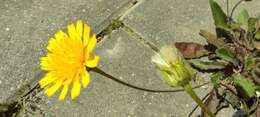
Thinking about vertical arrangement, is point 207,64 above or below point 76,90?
below

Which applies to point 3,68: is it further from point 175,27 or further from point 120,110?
point 175,27

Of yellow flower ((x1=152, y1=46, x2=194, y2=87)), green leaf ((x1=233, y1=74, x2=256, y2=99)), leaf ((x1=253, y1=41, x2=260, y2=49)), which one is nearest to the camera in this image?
yellow flower ((x1=152, y1=46, x2=194, y2=87))

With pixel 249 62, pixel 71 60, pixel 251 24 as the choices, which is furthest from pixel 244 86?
pixel 71 60

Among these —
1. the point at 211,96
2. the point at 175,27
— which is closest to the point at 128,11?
the point at 175,27

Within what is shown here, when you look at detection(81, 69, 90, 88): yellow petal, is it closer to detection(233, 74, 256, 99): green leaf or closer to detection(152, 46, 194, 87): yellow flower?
detection(152, 46, 194, 87): yellow flower

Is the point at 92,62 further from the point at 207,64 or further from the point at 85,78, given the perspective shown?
the point at 207,64

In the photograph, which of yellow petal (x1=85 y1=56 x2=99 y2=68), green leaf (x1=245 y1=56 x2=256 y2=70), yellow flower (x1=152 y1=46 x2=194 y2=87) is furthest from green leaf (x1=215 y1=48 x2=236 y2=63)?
yellow petal (x1=85 y1=56 x2=99 y2=68)

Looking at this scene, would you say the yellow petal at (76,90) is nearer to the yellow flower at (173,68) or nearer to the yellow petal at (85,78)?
the yellow petal at (85,78)
